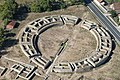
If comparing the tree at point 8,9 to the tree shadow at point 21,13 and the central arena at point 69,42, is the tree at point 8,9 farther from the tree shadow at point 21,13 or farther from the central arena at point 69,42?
the central arena at point 69,42

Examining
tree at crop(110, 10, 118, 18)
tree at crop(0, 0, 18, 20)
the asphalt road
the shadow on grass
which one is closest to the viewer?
the shadow on grass

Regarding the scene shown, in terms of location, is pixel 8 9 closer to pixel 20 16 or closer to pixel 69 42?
pixel 20 16

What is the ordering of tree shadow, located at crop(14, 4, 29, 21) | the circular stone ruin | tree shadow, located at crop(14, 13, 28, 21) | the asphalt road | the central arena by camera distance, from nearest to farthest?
the circular stone ruin
the central arena
the asphalt road
tree shadow, located at crop(14, 13, 28, 21)
tree shadow, located at crop(14, 4, 29, 21)

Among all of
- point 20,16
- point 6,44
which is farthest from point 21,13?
point 6,44

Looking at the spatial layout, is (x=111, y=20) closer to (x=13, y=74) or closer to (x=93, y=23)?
(x=93, y=23)

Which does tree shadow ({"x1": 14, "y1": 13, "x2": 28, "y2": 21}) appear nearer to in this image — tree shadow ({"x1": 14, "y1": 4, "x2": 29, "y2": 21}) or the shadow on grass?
tree shadow ({"x1": 14, "y1": 4, "x2": 29, "y2": 21})

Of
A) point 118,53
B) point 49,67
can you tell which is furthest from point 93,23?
point 49,67

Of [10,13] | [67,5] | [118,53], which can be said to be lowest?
[118,53]

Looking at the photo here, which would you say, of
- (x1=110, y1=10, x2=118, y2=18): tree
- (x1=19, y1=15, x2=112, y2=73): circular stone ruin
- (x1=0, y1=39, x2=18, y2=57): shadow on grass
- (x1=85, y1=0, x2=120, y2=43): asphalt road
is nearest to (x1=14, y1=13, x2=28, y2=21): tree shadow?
(x1=19, y1=15, x2=112, y2=73): circular stone ruin
